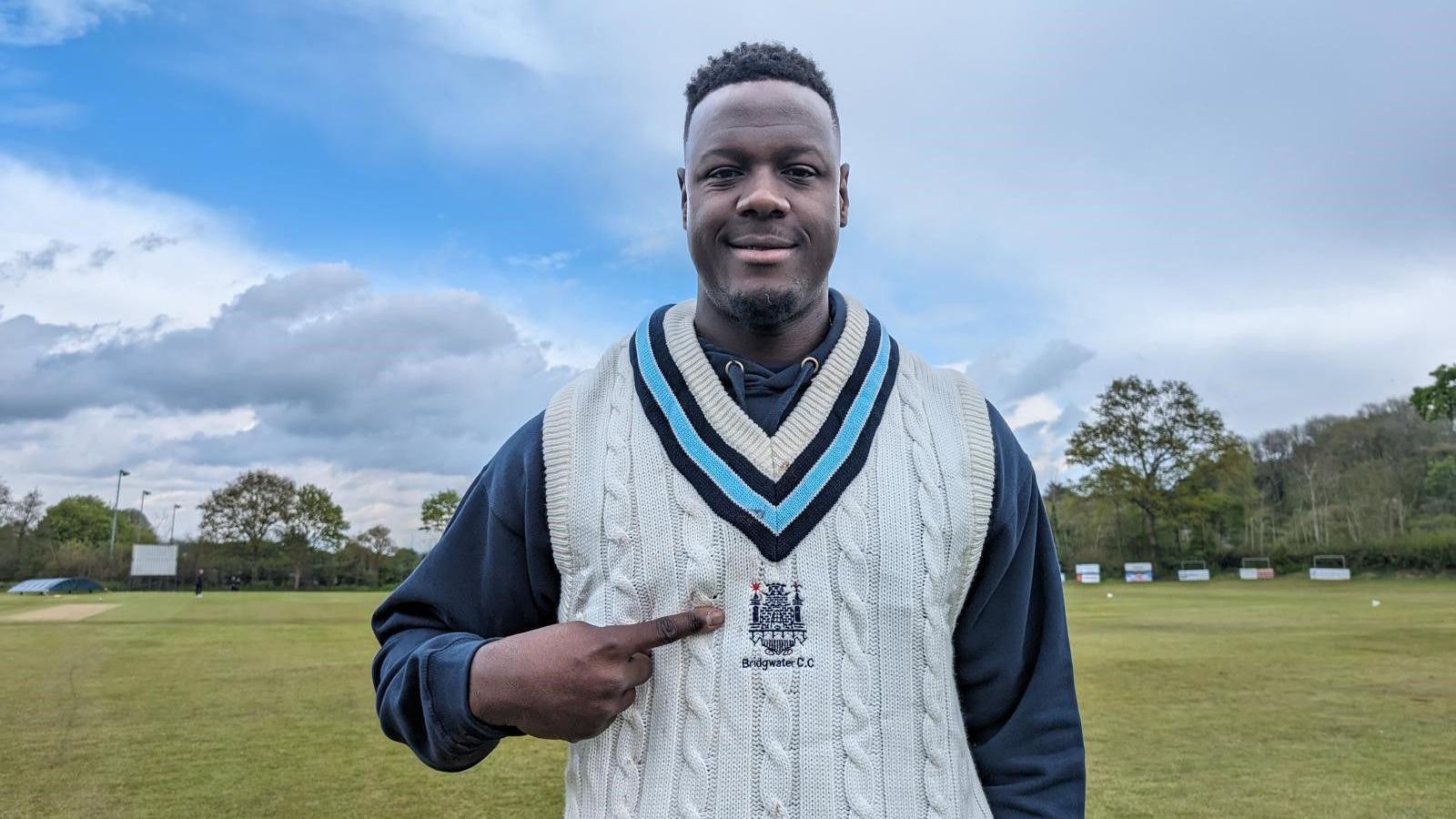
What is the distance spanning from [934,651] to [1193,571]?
51989 mm

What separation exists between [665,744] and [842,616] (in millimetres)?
352

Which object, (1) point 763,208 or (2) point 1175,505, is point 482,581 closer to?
(1) point 763,208

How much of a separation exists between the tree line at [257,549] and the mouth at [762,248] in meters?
56.0

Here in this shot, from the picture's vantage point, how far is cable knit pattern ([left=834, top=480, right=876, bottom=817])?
1.49m

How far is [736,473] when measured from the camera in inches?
62.9

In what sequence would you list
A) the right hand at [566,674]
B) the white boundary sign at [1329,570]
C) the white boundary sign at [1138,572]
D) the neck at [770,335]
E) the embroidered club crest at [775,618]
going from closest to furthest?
the right hand at [566,674], the embroidered club crest at [775,618], the neck at [770,335], the white boundary sign at [1329,570], the white boundary sign at [1138,572]

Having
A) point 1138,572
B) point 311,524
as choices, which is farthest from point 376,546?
Result: point 1138,572

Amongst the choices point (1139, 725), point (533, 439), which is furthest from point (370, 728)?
point (533, 439)

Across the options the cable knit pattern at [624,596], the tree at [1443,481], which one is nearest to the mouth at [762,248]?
the cable knit pattern at [624,596]

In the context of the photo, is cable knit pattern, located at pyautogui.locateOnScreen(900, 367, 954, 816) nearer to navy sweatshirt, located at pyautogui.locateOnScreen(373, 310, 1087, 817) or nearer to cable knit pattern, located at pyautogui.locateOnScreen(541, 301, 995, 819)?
cable knit pattern, located at pyautogui.locateOnScreen(541, 301, 995, 819)

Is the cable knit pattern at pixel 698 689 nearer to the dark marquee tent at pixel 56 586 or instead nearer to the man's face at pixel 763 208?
the man's face at pixel 763 208

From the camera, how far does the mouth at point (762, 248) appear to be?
5.32 feet

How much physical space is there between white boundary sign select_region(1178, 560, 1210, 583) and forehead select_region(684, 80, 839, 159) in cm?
4880

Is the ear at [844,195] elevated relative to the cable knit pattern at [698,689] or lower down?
elevated
